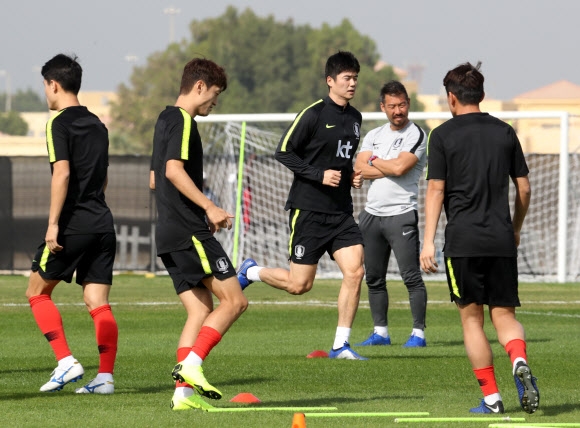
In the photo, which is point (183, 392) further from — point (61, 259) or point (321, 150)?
point (321, 150)

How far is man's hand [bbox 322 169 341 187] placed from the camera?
973cm

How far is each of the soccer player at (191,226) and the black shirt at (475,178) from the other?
126cm

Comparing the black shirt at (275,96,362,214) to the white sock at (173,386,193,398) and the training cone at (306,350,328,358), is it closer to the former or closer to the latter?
the training cone at (306,350,328,358)

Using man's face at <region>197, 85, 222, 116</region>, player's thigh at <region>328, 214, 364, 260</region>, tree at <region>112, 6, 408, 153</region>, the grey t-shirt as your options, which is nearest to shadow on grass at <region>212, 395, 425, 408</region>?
man's face at <region>197, 85, 222, 116</region>

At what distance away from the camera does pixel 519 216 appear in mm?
7500

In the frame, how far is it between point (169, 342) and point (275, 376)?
261 centimetres

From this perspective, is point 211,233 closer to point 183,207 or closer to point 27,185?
point 183,207

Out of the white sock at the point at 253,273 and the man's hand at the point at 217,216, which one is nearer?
the man's hand at the point at 217,216

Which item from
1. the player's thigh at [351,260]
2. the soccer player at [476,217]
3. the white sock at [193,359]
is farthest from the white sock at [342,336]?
the white sock at [193,359]

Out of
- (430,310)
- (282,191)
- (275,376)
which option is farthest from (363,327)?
(282,191)

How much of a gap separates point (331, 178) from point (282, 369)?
148 cm

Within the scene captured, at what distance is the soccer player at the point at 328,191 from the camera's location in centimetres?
1007

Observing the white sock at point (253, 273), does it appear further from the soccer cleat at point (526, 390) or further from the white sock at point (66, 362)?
the soccer cleat at point (526, 390)

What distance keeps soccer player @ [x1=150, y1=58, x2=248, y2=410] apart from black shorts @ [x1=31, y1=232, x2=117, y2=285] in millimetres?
761
